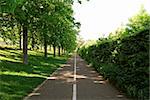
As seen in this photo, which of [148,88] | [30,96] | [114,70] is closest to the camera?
[148,88]

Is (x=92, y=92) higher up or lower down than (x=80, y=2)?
lower down

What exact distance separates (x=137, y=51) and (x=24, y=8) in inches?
480

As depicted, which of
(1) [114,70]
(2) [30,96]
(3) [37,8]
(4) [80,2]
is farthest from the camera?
(3) [37,8]

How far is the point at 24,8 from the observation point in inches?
989

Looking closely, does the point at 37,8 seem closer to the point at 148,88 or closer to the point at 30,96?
the point at 30,96

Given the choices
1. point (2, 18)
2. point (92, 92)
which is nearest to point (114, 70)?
point (92, 92)

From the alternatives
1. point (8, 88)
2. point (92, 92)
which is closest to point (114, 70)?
point (92, 92)

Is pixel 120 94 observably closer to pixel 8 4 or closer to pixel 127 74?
pixel 127 74

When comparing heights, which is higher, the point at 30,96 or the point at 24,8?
the point at 24,8

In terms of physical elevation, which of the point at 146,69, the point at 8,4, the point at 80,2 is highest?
the point at 80,2

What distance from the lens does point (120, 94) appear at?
50.6 ft

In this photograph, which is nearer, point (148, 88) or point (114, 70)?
point (148, 88)

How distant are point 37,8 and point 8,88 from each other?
11.1 m

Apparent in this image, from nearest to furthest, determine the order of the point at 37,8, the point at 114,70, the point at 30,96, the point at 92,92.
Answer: the point at 30,96 < the point at 92,92 < the point at 114,70 < the point at 37,8
